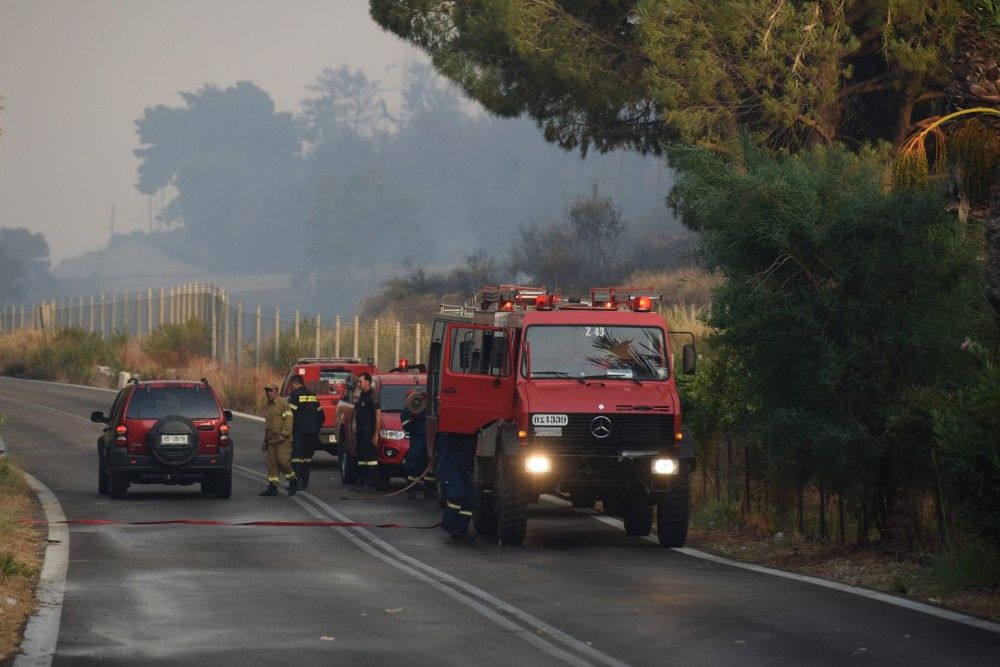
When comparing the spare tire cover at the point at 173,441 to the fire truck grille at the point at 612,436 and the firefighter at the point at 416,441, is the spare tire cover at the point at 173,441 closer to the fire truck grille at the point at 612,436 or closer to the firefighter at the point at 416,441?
the firefighter at the point at 416,441

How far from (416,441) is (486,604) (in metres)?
11.7

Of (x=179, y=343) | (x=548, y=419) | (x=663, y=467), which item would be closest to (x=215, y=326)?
(x=179, y=343)

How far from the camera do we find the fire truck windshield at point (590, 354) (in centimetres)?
2033

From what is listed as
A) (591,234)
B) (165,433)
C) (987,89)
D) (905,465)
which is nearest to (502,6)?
(165,433)

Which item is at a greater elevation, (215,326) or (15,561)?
(215,326)

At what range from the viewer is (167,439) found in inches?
1022

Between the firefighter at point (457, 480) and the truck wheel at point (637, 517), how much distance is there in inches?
75.9

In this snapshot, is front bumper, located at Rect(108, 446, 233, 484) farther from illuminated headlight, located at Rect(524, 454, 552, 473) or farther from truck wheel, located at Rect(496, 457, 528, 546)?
→ illuminated headlight, located at Rect(524, 454, 552, 473)

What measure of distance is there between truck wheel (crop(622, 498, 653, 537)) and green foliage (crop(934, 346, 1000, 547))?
24.1ft

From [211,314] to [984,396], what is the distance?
197 ft

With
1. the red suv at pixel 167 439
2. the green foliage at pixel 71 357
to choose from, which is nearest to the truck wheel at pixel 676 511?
the red suv at pixel 167 439

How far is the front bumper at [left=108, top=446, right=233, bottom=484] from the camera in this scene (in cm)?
2605

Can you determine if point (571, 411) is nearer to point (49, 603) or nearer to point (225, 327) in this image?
point (49, 603)

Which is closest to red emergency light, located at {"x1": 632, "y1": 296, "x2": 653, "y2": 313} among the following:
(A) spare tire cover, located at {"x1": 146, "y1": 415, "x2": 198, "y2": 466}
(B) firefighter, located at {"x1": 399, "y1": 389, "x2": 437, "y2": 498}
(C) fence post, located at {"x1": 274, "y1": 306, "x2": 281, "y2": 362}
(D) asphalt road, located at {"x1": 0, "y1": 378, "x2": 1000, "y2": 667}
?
(D) asphalt road, located at {"x1": 0, "y1": 378, "x2": 1000, "y2": 667}
